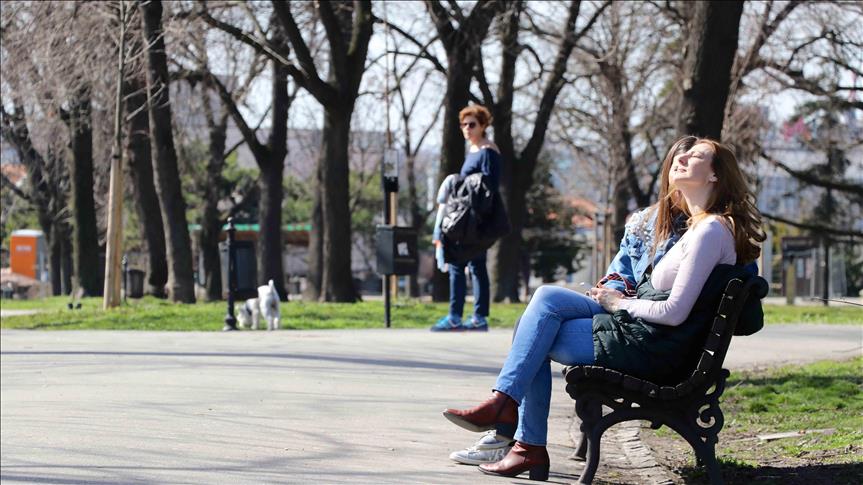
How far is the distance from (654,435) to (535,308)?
2.38 meters

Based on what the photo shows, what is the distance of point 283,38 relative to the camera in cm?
2527

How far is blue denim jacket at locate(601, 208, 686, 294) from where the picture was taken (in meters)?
5.54

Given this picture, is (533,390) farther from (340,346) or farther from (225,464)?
(340,346)

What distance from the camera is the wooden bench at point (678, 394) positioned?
4.82m

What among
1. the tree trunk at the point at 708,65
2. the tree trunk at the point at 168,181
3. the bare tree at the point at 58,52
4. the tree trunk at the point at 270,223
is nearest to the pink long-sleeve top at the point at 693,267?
the tree trunk at the point at 708,65

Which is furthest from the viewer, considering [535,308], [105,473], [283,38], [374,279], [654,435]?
[374,279]

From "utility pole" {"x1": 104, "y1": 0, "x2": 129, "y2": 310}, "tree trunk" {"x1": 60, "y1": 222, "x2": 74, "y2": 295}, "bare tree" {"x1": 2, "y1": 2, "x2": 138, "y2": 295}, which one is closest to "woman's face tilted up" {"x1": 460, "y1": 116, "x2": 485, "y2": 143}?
"utility pole" {"x1": 104, "y1": 0, "x2": 129, "y2": 310}

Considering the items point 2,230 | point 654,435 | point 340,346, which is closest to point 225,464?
point 654,435

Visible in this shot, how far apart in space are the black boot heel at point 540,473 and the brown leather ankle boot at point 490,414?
0.21 meters

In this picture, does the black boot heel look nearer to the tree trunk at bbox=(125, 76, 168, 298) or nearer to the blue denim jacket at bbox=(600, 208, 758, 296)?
the blue denim jacket at bbox=(600, 208, 758, 296)

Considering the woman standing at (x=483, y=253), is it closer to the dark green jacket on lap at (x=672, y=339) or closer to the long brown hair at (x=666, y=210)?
the long brown hair at (x=666, y=210)

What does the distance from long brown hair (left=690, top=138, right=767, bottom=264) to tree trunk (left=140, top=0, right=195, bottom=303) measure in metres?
16.2

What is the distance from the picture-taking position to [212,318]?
1590 centimetres

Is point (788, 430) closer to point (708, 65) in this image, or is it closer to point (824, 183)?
point (708, 65)
